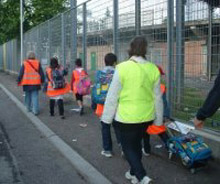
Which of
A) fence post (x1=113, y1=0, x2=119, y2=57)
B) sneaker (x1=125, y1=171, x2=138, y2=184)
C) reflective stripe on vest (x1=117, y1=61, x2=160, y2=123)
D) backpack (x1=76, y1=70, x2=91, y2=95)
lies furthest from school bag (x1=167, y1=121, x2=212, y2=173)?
backpack (x1=76, y1=70, x2=91, y2=95)

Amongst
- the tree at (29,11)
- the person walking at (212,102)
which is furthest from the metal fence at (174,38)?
the tree at (29,11)

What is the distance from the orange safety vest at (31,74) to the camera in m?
10.9

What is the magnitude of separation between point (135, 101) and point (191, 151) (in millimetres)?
1294

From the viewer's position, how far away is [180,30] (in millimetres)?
6918

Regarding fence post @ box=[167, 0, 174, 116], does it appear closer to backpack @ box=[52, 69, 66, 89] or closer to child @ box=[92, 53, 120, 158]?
child @ box=[92, 53, 120, 158]

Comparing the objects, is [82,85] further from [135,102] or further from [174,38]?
[135,102]

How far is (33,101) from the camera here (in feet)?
35.9

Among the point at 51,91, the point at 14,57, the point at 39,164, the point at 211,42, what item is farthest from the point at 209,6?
the point at 14,57

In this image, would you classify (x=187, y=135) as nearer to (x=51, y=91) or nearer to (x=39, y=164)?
(x=39, y=164)

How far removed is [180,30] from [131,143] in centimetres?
281

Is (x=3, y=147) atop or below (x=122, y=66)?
below

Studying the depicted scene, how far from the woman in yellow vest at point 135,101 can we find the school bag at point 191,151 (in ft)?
2.97

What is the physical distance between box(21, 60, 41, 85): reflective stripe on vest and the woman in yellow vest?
645 cm

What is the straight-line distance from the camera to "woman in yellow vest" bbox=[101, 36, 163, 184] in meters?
4.64
